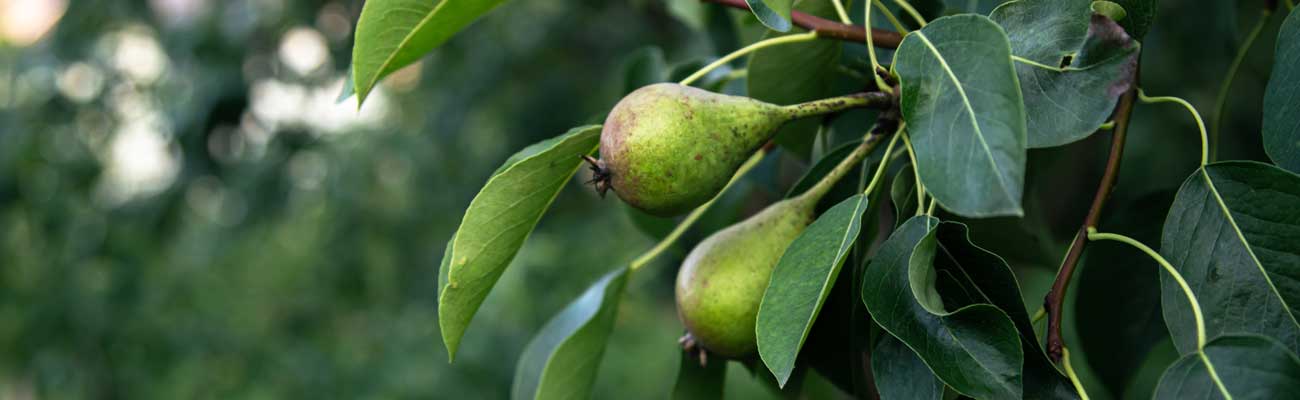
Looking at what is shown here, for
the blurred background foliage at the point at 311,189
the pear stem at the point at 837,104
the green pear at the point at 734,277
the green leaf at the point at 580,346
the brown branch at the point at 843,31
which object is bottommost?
the blurred background foliage at the point at 311,189

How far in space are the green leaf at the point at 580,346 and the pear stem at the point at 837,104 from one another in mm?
303

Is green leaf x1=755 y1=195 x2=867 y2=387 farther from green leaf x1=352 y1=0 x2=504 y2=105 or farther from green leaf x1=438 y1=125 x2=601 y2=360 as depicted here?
green leaf x1=352 y1=0 x2=504 y2=105

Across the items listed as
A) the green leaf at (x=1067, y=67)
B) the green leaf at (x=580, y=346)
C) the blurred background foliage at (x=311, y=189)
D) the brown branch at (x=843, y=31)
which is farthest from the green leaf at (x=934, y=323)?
the blurred background foliage at (x=311, y=189)

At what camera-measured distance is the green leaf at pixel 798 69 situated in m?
0.90

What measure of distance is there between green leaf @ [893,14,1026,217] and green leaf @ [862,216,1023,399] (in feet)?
0.22

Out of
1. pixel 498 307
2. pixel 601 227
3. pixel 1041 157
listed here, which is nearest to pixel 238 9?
pixel 498 307

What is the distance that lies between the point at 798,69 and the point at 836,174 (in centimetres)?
13

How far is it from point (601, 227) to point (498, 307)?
552 millimetres

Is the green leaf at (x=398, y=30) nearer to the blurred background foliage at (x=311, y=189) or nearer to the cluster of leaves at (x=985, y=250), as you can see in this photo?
the cluster of leaves at (x=985, y=250)

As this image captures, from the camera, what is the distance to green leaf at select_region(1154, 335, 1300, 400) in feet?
1.82

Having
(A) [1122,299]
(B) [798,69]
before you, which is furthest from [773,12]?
(A) [1122,299]

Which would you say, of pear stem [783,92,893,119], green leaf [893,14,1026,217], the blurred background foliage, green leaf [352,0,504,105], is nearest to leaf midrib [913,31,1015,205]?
green leaf [893,14,1026,217]

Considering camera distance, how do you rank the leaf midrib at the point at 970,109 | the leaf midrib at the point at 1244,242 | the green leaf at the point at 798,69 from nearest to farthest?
the leaf midrib at the point at 970,109 < the leaf midrib at the point at 1244,242 < the green leaf at the point at 798,69

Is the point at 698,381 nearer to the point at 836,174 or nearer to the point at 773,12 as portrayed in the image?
the point at 836,174
